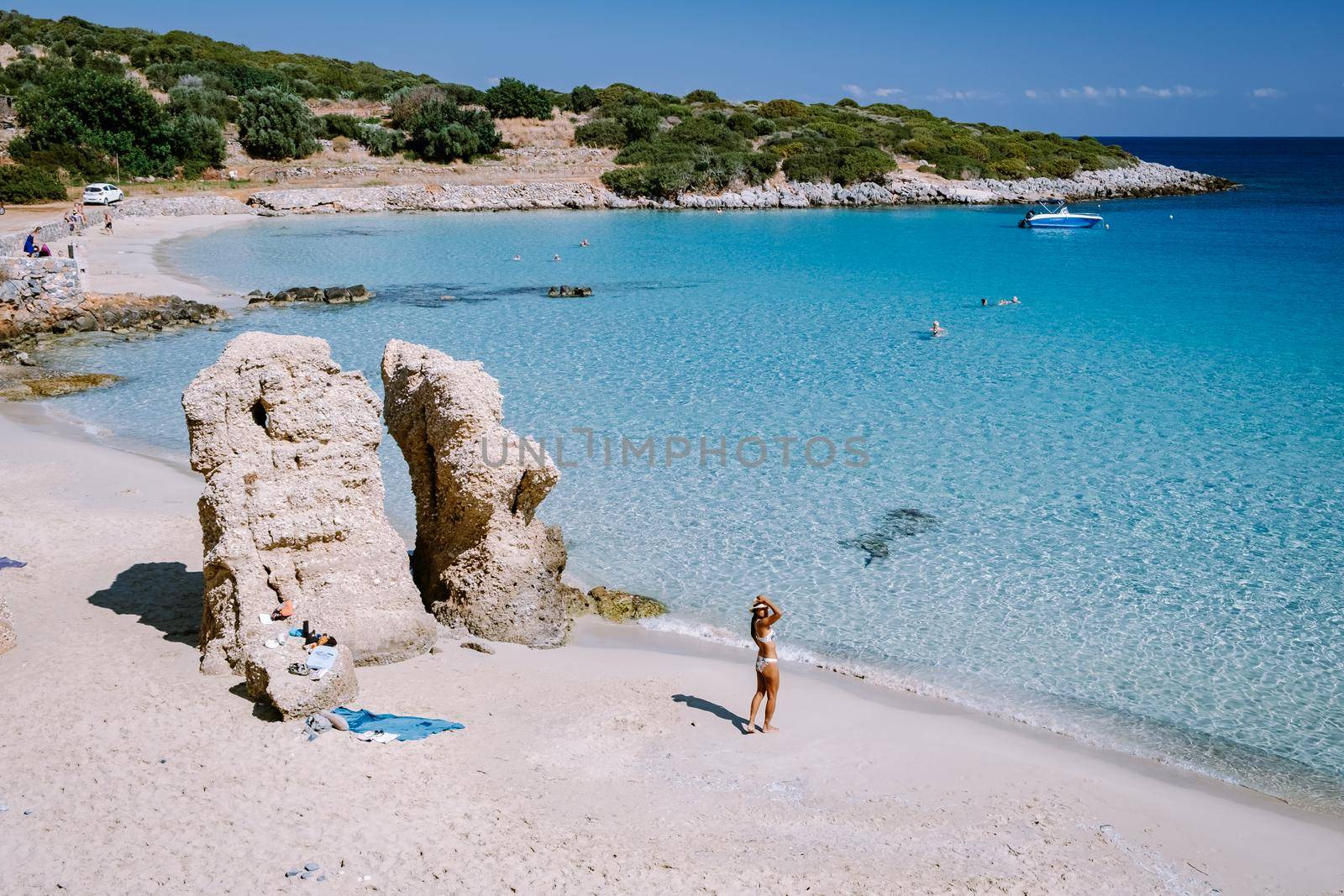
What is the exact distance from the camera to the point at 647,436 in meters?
17.9

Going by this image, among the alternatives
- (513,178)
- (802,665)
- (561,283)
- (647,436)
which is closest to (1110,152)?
(513,178)

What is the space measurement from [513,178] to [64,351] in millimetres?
43057

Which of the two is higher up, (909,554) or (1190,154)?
(1190,154)

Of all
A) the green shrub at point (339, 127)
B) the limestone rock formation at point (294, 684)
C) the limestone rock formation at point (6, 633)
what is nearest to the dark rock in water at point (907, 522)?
the limestone rock formation at point (294, 684)

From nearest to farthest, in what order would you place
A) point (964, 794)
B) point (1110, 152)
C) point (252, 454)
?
point (964, 794)
point (252, 454)
point (1110, 152)

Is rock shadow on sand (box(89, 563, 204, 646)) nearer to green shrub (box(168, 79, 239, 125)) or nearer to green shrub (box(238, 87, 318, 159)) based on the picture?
green shrub (box(238, 87, 318, 159))

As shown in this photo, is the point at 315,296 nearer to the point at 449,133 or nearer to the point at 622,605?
the point at 622,605

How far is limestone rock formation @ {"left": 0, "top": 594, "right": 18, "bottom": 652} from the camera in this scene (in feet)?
29.4

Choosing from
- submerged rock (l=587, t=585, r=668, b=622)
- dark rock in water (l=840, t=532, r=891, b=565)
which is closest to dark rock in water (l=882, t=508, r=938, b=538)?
dark rock in water (l=840, t=532, r=891, b=565)

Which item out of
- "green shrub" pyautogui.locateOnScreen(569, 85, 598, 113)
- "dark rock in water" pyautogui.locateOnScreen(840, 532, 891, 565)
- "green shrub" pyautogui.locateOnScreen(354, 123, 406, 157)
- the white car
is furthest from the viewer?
"green shrub" pyautogui.locateOnScreen(569, 85, 598, 113)

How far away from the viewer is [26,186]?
4688 centimetres

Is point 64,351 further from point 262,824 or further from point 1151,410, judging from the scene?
point 1151,410

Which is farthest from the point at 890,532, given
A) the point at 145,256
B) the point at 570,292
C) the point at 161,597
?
the point at 145,256

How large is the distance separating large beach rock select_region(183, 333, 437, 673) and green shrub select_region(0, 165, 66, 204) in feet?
154
